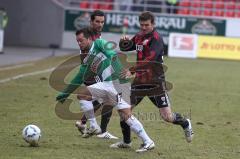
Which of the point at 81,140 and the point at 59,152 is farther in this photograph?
the point at 81,140

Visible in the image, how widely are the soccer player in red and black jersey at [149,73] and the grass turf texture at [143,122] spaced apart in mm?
384

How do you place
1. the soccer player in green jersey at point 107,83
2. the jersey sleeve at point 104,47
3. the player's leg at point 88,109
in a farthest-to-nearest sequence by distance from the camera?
the player's leg at point 88,109 < the jersey sleeve at point 104,47 < the soccer player in green jersey at point 107,83

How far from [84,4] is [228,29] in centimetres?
827

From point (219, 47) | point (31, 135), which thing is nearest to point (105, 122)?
point (31, 135)

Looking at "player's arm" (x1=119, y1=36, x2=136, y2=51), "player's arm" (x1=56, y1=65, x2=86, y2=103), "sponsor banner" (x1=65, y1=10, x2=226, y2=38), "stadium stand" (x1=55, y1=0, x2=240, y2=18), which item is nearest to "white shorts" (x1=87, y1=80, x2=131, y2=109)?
"player's arm" (x1=119, y1=36, x2=136, y2=51)

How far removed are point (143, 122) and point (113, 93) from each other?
128 inches

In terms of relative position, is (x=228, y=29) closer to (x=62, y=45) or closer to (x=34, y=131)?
(x=62, y=45)

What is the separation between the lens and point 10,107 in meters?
13.7

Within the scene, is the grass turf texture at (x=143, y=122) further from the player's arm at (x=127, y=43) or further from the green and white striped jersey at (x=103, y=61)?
the player's arm at (x=127, y=43)

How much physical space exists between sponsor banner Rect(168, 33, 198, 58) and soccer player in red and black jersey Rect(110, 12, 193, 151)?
23796 mm

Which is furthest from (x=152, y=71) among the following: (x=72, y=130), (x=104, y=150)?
(x=72, y=130)

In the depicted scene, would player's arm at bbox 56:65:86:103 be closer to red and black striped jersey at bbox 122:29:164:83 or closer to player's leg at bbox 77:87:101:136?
player's leg at bbox 77:87:101:136

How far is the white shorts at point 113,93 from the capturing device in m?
9.38

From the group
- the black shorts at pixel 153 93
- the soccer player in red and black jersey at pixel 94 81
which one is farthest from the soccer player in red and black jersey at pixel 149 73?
the soccer player in red and black jersey at pixel 94 81
